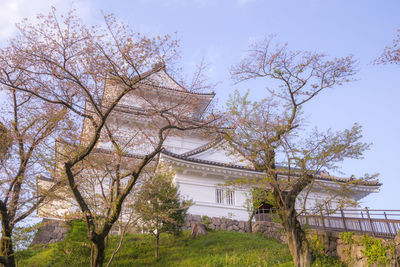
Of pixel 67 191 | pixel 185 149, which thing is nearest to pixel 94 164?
pixel 67 191

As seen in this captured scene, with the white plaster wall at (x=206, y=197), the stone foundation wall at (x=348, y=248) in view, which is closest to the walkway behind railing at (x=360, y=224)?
the stone foundation wall at (x=348, y=248)

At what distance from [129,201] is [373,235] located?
873cm

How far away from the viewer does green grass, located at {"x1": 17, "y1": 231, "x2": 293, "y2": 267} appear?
37.8 feet

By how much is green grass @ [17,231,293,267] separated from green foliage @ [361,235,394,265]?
8.47 ft

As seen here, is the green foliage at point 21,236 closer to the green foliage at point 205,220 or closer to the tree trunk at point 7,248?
the tree trunk at point 7,248

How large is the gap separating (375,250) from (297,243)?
233cm

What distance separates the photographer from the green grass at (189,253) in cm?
1152

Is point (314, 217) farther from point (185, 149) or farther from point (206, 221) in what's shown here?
point (185, 149)

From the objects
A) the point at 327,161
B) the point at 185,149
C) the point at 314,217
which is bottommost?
the point at 314,217

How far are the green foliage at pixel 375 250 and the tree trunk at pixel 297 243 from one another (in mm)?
1779

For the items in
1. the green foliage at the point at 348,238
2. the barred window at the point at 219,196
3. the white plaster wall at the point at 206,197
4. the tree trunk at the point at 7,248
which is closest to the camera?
the tree trunk at the point at 7,248

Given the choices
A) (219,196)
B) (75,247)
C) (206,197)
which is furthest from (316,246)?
(75,247)

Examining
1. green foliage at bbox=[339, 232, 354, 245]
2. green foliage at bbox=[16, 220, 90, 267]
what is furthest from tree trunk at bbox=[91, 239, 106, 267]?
green foliage at bbox=[339, 232, 354, 245]

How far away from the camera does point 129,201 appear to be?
11711 mm
